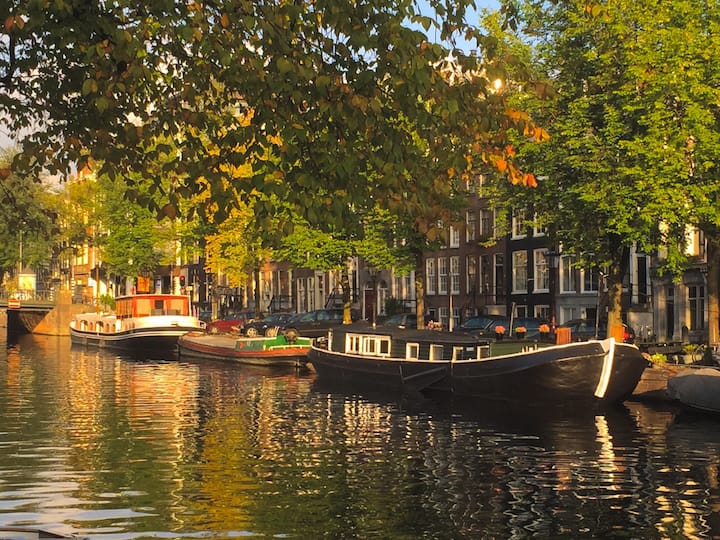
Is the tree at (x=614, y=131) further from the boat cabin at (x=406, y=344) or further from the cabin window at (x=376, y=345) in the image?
the cabin window at (x=376, y=345)

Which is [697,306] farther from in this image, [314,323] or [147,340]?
[147,340]

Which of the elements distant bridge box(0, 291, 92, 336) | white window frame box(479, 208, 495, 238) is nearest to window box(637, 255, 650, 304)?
white window frame box(479, 208, 495, 238)

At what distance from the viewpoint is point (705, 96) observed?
142 ft

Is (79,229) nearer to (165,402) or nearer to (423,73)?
(165,402)

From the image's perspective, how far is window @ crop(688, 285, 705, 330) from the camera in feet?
190

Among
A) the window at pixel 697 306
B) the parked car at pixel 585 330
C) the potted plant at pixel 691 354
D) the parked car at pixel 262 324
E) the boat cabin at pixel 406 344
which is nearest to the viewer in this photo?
the potted plant at pixel 691 354

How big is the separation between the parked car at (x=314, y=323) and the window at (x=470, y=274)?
29.4 feet

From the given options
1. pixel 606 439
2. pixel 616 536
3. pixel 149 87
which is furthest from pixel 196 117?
pixel 606 439

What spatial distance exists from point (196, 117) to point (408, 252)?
5756 cm

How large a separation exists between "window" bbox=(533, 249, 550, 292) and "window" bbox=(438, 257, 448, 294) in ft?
33.6

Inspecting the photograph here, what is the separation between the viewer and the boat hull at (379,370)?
44.6 m

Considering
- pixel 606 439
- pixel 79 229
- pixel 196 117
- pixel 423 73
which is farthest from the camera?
pixel 79 229

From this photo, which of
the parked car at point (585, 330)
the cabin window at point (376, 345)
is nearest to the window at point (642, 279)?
the parked car at point (585, 330)

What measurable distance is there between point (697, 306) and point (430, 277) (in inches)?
1162
